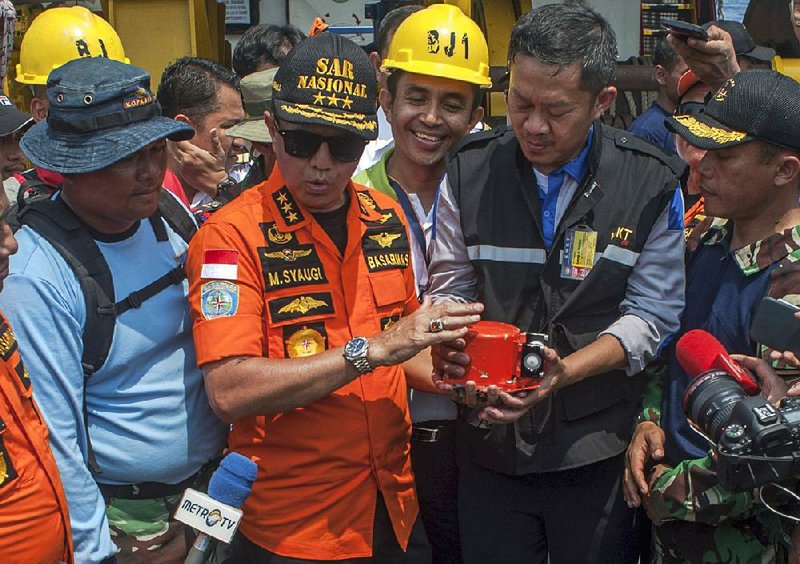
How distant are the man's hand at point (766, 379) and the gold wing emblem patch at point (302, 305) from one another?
1230mm

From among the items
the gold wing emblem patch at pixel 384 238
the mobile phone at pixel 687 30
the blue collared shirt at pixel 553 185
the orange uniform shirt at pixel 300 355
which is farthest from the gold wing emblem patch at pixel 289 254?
the mobile phone at pixel 687 30

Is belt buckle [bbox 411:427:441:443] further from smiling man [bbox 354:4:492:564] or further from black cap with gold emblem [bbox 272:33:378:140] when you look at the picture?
black cap with gold emblem [bbox 272:33:378:140]

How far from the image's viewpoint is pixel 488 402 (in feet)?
10.1

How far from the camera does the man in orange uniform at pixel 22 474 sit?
244 cm

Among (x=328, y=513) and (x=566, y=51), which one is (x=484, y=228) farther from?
(x=328, y=513)

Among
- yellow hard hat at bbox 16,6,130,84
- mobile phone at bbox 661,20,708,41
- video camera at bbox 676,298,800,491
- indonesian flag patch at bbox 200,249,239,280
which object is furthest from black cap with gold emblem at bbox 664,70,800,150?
yellow hard hat at bbox 16,6,130,84

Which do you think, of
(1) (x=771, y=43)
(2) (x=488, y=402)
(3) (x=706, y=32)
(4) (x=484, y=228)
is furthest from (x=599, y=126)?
(1) (x=771, y=43)

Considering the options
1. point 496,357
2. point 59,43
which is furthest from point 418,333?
point 59,43

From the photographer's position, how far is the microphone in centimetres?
253

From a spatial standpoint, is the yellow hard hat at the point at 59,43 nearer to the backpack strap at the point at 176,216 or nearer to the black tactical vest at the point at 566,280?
the backpack strap at the point at 176,216

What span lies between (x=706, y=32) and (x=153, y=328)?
245 cm

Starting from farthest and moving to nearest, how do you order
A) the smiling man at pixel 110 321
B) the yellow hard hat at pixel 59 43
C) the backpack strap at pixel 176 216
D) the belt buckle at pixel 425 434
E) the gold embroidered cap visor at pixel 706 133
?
1. the yellow hard hat at pixel 59 43
2. the belt buckle at pixel 425 434
3. the backpack strap at pixel 176 216
4. the gold embroidered cap visor at pixel 706 133
5. the smiling man at pixel 110 321

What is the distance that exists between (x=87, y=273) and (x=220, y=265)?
1.22ft

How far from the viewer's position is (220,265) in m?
2.86
